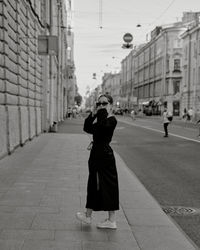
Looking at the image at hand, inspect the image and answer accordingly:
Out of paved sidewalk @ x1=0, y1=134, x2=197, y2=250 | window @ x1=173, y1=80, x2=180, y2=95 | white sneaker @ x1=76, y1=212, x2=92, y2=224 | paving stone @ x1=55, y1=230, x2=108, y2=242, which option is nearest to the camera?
paved sidewalk @ x1=0, y1=134, x2=197, y2=250

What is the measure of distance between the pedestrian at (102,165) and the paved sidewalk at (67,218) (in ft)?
0.96

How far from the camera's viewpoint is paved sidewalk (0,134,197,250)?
483 centimetres

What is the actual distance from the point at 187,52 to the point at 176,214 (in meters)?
58.0

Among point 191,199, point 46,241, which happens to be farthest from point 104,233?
point 191,199

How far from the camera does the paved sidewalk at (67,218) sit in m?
4.83

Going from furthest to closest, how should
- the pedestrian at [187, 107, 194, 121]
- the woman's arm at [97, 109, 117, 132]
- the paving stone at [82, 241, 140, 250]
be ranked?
the pedestrian at [187, 107, 194, 121] → the woman's arm at [97, 109, 117, 132] → the paving stone at [82, 241, 140, 250]

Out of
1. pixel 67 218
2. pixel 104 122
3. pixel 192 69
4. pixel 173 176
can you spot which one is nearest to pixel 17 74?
pixel 173 176

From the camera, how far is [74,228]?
17.7 ft

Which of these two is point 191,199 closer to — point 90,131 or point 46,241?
point 90,131

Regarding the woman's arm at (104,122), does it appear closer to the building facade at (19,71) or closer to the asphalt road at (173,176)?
the asphalt road at (173,176)

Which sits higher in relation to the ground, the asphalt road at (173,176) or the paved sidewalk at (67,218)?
the paved sidewalk at (67,218)

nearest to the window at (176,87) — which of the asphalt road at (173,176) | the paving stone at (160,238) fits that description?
the asphalt road at (173,176)

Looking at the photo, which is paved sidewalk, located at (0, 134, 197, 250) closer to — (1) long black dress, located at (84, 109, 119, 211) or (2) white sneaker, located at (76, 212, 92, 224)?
(2) white sneaker, located at (76, 212, 92, 224)

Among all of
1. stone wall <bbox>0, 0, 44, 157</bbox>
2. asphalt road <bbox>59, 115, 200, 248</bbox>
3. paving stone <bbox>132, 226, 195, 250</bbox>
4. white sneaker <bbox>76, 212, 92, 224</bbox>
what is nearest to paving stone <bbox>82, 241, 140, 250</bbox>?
paving stone <bbox>132, 226, 195, 250</bbox>
